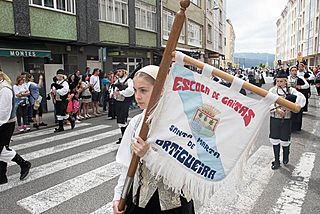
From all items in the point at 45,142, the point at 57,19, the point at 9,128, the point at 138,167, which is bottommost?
the point at 45,142

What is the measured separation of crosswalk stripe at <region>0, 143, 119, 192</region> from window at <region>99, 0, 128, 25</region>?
11805mm

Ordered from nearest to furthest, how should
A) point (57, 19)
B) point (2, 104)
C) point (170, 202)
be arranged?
point (170, 202)
point (2, 104)
point (57, 19)

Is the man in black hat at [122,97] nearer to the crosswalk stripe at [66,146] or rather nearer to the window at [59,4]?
the crosswalk stripe at [66,146]

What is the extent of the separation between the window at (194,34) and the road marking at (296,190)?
25.2m

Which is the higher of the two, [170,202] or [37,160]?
[170,202]

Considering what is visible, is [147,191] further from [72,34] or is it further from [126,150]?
[72,34]

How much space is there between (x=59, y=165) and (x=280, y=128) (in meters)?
4.42

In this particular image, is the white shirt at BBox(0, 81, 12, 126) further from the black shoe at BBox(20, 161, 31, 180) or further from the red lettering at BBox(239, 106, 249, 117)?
the red lettering at BBox(239, 106, 249, 117)

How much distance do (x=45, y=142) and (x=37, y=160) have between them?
167cm

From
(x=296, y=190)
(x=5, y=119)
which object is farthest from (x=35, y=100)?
(x=296, y=190)

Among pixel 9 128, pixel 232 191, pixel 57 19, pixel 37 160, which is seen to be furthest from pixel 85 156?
pixel 57 19

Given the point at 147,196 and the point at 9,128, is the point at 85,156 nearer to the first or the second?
the point at 9,128

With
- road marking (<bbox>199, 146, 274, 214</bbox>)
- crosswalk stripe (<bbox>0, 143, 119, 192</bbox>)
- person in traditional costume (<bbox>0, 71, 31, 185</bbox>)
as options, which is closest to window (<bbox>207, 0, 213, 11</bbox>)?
crosswalk stripe (<bbox>0, 143, 119, 192</bbox>)

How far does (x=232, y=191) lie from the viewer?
1636mm
